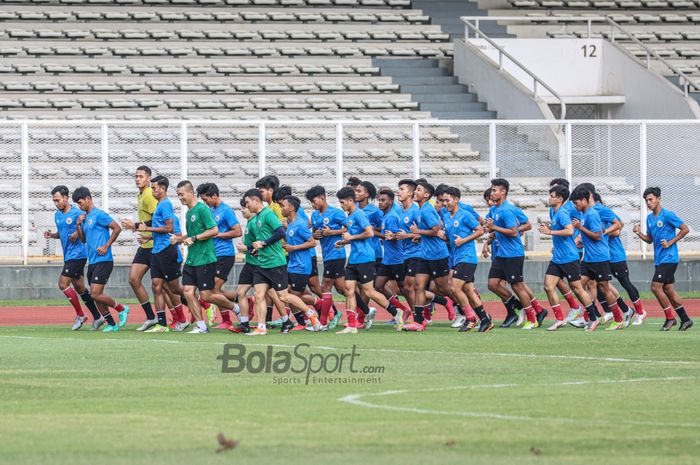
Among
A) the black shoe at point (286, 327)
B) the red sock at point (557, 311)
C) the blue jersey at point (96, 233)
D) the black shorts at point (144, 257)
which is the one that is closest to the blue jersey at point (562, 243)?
the red sock at point (557, 311)

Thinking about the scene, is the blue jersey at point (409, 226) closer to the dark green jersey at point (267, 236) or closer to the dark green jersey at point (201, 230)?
the dark green jersey at point (267, 236)

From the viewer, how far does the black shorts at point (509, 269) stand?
1945 cm

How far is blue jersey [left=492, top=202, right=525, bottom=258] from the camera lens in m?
19.5

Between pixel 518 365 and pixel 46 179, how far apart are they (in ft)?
48.3

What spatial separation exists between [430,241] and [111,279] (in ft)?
30.4

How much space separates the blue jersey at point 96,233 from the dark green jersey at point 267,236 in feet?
7.62

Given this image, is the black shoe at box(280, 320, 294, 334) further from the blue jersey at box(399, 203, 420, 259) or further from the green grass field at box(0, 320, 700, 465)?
the green grass field at box(0, 320, 700, 465)

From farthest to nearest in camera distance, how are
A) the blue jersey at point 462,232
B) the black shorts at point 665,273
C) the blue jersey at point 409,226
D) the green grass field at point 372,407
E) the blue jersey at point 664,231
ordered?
the blue jersey at point 409,226 < the blue jersey at point 664,231 < the black shorts at point 665,273 < the blue jersey at point 462,232 < the green grass field at point 372,407

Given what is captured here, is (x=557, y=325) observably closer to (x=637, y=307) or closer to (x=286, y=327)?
(x=637, y=307)

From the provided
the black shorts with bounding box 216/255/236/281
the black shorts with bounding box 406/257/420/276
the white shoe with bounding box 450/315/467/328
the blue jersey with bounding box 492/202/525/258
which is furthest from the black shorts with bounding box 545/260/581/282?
the black shorts with bounding box 216/255/236/281

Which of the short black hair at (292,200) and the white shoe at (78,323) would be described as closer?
the short black hair at (292,200)

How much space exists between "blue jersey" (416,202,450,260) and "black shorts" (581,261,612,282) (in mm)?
2040

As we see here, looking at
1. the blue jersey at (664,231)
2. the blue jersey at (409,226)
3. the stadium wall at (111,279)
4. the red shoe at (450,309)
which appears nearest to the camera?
the blue jersey at (664,231)

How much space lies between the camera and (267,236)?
1777cm
